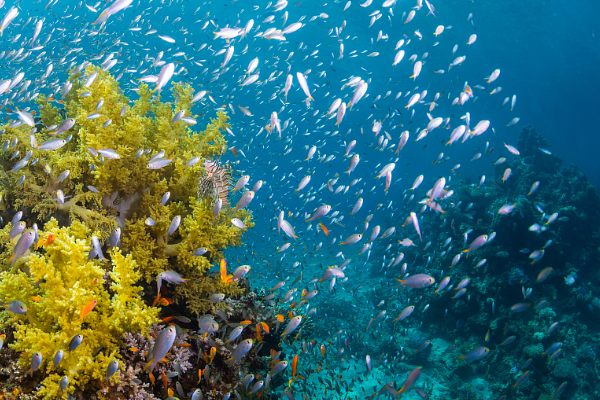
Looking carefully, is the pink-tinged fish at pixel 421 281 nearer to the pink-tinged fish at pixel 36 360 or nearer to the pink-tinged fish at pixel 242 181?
the pink-tinged fish at pixel 242 181

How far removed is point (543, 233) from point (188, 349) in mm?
14902

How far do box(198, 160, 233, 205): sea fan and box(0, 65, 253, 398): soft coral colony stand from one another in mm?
60

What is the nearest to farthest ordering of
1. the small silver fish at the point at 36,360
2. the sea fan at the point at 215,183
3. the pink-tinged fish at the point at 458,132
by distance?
the small silver fish at the point at 36,360
the sea fan at the point at 215,183
the pink-tinged fish at the point at 458,132

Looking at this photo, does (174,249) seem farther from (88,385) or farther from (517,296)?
(517,296)

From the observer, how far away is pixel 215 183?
417cm

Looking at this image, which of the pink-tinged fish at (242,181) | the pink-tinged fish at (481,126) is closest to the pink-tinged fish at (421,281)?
the pink-tinged fish at (242,181)

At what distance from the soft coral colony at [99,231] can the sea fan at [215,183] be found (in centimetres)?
6

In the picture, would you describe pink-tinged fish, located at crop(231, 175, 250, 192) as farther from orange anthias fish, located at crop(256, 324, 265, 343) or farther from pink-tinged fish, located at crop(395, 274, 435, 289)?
pink-tinged fish, located at crop(395, 274, 435, 289)

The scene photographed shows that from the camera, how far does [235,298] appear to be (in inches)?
194

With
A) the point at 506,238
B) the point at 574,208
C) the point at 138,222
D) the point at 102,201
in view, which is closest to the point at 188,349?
the point at 138,222

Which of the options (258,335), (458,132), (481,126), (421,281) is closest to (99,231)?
(258,335)

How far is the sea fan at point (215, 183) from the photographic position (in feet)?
13.7

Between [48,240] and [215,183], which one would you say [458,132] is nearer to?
[215,183]

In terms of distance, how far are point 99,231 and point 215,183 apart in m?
1.60
